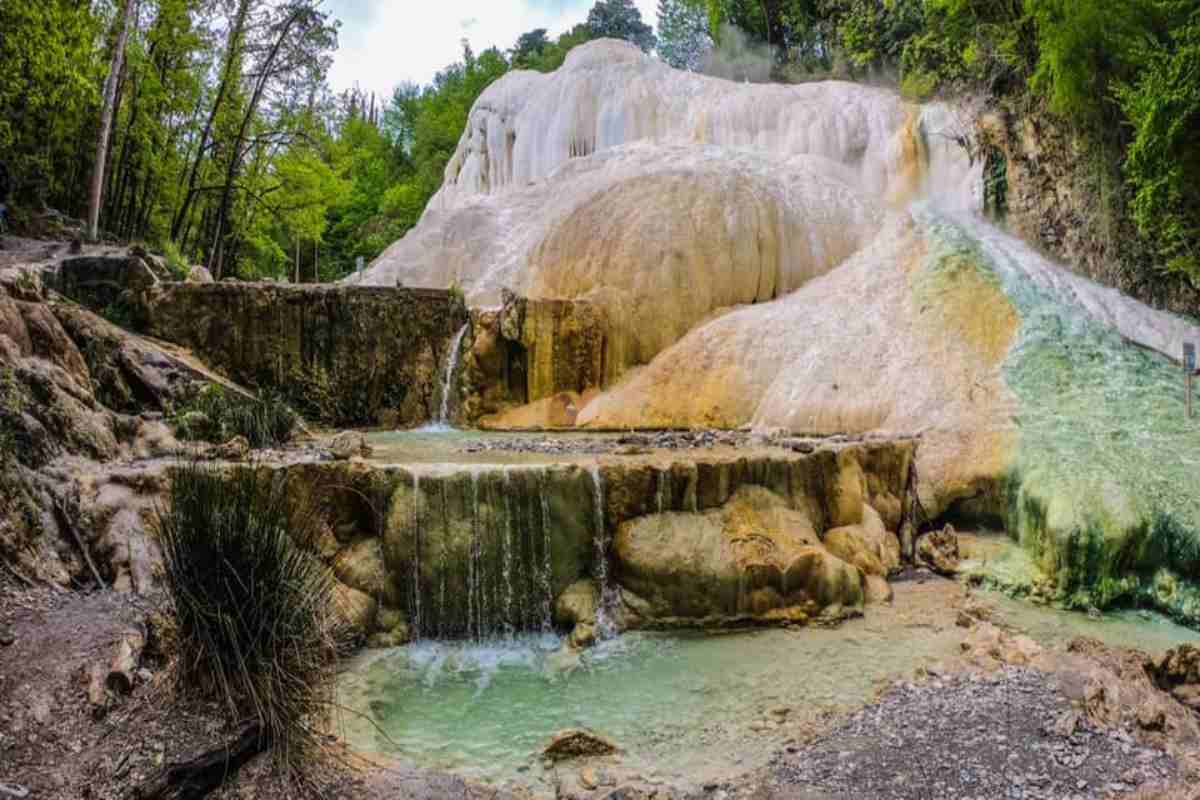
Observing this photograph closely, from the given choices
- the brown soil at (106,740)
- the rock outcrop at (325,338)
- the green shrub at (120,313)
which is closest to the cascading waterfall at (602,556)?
the brown soil at (106,740)

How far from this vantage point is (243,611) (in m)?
2.93

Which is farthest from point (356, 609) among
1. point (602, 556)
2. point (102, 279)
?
point (102, 279)

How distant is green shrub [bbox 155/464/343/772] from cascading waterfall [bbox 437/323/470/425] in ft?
27.9

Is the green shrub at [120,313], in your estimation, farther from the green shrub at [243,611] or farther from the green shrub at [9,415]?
the green shrub at [243,611]

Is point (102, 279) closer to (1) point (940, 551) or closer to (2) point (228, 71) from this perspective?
(2) point (228, 71)

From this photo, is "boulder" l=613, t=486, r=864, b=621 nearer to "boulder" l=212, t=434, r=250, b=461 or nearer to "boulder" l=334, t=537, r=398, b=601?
"boulder" l=334, t=537, r=398, b=601

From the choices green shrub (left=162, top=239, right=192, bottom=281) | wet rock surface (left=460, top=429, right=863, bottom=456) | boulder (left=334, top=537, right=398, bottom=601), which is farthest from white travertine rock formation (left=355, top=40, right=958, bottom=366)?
boulder (left=334, top=537, right=398, bottom=601)

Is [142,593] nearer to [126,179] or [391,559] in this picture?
[391,559]

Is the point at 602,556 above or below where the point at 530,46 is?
below

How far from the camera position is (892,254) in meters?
12.0

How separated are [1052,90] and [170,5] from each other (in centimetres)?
1620

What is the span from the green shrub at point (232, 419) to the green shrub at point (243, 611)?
4402mm

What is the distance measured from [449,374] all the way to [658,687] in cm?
778

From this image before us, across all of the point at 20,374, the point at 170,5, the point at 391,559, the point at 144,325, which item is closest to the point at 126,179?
the point at 170,5
